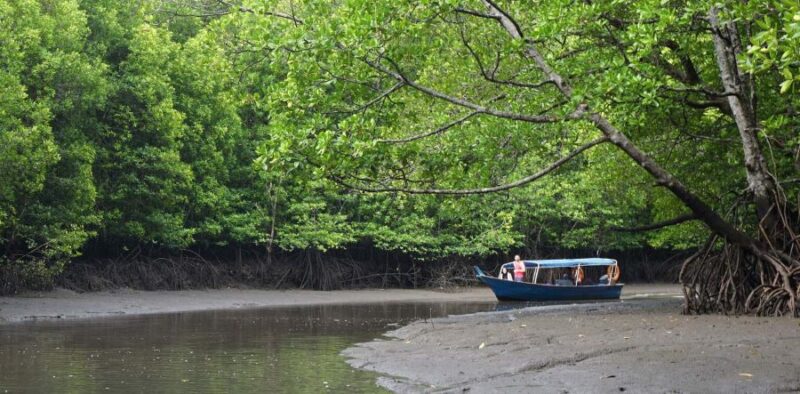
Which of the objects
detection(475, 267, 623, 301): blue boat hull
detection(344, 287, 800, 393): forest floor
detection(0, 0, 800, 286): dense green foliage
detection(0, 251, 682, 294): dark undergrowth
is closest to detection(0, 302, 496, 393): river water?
detection(344, 287, 800, 393): forest floor

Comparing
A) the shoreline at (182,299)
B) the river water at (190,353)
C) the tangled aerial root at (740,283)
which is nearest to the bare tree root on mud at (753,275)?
the tangled aerial root at (740,283)

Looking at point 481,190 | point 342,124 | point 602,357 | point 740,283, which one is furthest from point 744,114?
point 342,124

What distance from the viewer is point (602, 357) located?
12.9 metres

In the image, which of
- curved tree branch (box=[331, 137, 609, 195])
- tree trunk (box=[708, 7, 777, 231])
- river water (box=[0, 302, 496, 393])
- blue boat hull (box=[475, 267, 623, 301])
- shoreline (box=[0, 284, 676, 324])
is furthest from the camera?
blue boat hull (box=[475, 267, 623, 301])

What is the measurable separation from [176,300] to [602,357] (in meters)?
22.1

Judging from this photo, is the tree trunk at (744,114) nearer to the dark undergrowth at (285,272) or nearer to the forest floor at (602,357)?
the forest floor at (602,357)

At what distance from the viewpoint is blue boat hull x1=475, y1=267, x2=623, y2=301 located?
3450cm

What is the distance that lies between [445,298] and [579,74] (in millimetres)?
24364

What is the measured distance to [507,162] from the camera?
18844 mm

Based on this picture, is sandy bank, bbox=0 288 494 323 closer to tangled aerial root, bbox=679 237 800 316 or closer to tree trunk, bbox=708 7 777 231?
tangled aerial root, bbox=679 237 800 316

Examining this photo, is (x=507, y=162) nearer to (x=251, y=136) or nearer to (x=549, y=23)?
(x=549, y=23)

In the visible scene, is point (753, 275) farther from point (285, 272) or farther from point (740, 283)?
point (285, 272)

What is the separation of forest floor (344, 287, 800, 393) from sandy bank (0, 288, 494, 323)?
12353 millimetres

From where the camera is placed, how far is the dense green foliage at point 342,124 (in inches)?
600
